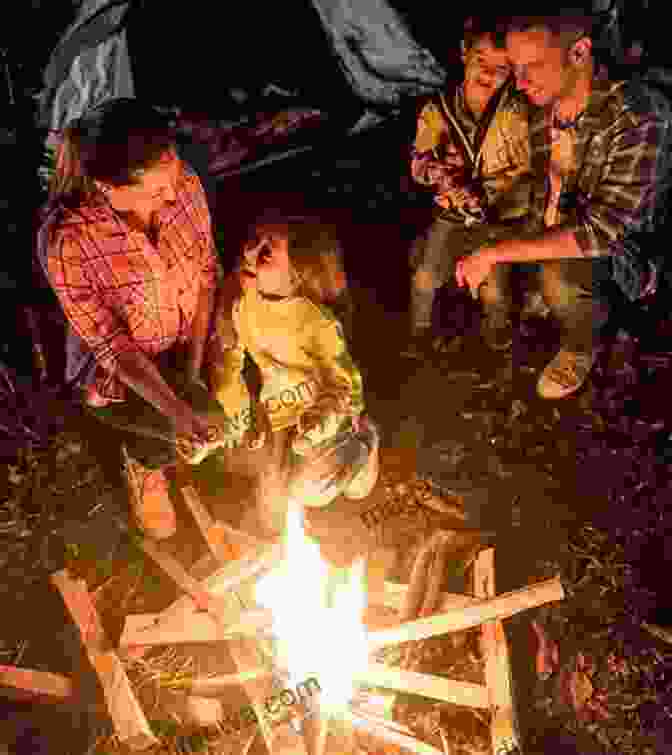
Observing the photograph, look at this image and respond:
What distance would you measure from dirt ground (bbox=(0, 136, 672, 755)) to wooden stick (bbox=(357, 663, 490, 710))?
1.03ft

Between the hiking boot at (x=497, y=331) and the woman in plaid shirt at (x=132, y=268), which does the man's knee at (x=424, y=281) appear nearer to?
the hiking boot at (x=497, y=331)

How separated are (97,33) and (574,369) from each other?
11.8 feet

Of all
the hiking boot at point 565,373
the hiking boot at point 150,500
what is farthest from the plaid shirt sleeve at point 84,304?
the hiking boot at point 565,373

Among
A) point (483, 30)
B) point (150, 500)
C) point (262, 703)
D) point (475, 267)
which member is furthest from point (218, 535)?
point (483, 30)

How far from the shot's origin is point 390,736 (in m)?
4.84

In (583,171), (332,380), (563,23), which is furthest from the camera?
(332,380)

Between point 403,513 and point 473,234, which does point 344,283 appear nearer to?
point 473,234

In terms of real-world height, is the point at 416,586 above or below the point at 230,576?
below

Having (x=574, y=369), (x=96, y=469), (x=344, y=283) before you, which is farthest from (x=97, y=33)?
(x=574, y=369)

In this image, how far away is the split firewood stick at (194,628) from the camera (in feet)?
17.5

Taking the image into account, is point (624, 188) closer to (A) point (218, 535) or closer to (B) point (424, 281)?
(B) point (424, 281)

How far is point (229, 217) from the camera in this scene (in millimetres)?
4809

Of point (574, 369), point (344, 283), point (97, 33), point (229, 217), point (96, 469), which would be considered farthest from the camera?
point (96, 469)

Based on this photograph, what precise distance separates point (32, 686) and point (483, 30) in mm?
4440
